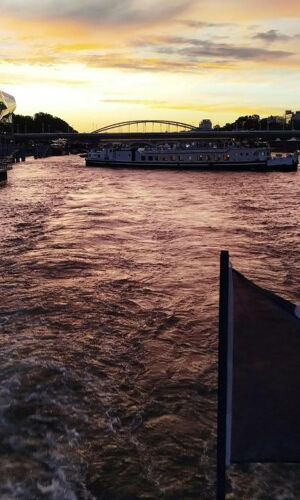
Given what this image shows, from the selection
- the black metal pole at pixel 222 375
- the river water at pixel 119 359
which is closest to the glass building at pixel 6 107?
the river water at pixel 119 359

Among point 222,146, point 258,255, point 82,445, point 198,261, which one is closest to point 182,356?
point 82,445

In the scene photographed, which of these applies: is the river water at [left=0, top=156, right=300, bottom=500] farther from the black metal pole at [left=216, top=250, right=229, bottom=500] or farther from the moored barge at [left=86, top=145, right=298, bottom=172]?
the moored barge at [left=86, top=145, right=298, bottom=172]

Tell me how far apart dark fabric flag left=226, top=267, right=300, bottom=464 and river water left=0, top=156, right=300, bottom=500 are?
13.4 feet

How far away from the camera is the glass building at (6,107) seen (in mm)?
143413

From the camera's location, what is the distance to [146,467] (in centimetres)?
800

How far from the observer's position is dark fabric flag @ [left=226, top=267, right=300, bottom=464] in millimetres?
3768

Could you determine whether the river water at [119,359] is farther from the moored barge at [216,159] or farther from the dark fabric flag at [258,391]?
the moored barge at [216,159]

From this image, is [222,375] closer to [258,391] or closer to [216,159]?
[258,391]

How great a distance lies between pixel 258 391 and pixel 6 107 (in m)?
159

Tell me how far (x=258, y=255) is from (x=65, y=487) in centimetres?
1717

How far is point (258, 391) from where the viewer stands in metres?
3.86

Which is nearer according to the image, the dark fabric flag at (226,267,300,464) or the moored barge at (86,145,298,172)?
the dark fabric flag at (226,267,300,464)

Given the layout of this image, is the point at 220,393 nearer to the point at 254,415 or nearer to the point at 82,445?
the point at 254,415

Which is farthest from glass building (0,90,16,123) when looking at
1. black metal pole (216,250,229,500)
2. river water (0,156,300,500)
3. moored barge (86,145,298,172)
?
black metal pole (216,250,229,500)
